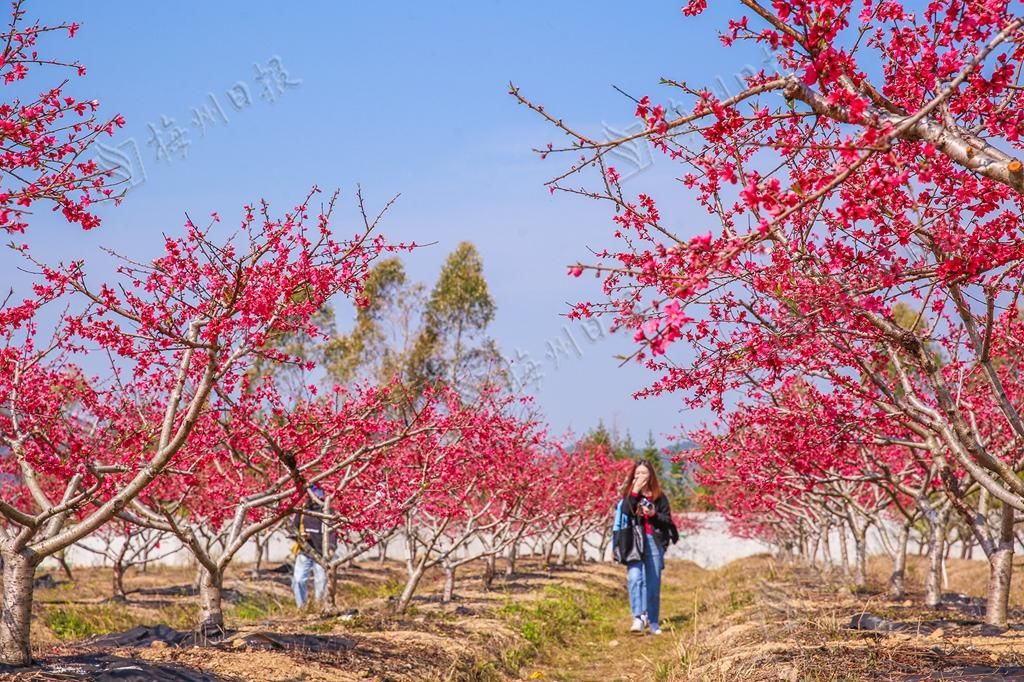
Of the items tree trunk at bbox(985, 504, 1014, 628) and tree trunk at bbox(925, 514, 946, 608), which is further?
tree trunk at bbox(925, 514, 946, 608)

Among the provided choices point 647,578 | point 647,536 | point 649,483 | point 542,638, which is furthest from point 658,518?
point 542,638

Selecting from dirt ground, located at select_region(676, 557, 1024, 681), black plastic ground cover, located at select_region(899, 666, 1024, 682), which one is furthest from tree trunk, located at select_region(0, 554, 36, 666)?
black plastic ground cover, located at select_region(899, 666, 1024, 682)

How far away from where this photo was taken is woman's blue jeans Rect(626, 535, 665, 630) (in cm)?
1047

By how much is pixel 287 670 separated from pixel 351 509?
2289 mm

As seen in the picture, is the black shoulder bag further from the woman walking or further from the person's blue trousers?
the person's blue trousers

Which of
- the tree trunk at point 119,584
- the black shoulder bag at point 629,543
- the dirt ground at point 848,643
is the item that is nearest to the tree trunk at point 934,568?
Result: the dirt ground at point 848,643

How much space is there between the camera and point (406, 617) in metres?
9.30

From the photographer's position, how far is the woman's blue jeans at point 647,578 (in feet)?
34.3

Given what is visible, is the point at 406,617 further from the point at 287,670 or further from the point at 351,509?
the point at 287,670

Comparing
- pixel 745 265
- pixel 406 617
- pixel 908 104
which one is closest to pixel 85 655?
pixel 406 617

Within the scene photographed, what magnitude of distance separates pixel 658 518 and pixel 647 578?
2.24 ft

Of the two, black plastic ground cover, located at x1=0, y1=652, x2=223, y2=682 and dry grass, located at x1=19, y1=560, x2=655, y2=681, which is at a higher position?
black plastic ground cover, located at x1=0, y1=652, x2=223, y2=682

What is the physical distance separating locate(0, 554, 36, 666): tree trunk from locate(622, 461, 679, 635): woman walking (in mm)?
6578

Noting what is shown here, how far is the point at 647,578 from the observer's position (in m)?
10.5
